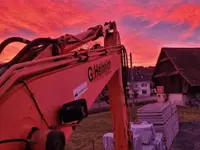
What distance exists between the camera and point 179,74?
25797mm

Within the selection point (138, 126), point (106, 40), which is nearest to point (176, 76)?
point (138, 126)

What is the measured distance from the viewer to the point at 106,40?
490cm

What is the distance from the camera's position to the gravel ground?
440 inches

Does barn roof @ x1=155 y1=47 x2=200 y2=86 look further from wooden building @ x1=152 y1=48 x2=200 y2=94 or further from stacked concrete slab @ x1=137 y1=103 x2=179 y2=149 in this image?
stacked concrete slab @ x1=137 y1=103 x2=179 y2=149

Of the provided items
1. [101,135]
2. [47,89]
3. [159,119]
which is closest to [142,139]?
[159,119]

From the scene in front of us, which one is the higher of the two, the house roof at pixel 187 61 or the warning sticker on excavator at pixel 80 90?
the house roof at pixel 187 61

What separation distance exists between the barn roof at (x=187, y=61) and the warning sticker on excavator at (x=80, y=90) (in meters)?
22.2

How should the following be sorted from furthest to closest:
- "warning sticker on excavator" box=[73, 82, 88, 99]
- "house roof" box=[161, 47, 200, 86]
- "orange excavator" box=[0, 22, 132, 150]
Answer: "house roof" box=[161, 47, 200, 86]
"warning sticker on excavator" box=[73, 82, 88, 99]
"orange excavator" box=[0, 22, 132, 150]

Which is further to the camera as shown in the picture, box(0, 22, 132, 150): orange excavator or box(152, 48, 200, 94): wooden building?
box(152, 48, 200, 94): wooden building

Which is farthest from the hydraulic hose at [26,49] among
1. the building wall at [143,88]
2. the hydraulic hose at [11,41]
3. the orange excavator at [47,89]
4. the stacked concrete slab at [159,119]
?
the building wall at [143,88]

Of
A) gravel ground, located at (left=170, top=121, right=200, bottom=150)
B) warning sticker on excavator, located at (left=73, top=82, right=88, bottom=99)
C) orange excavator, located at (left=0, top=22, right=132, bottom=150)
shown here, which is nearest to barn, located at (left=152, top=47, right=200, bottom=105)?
gravel ground, located at (left=170, top=121, right=200, bottom=150)

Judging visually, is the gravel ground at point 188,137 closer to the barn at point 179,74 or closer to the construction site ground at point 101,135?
the construction site ground at point 101,135

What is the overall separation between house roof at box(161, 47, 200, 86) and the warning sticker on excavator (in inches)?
875

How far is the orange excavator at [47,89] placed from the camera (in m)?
1.97
